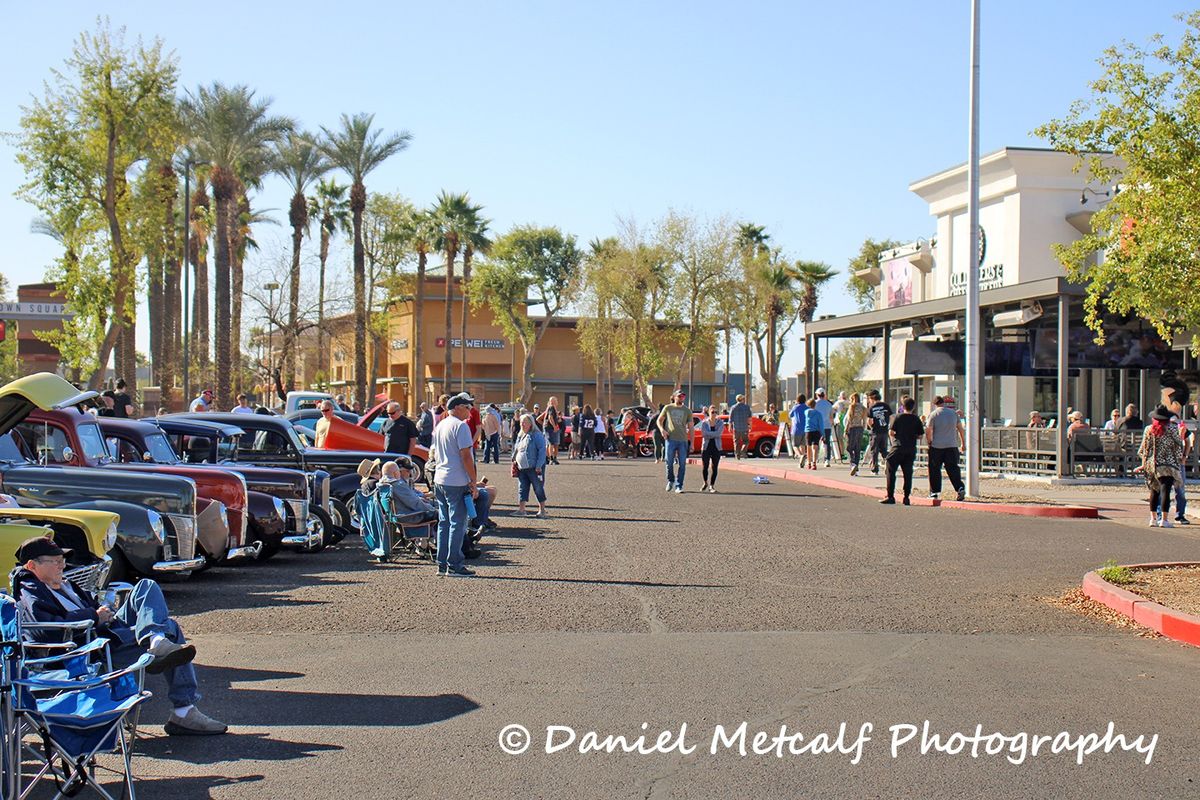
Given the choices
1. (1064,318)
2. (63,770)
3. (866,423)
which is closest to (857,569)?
(63,770)

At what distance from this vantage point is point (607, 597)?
11.0 m

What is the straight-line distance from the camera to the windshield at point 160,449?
44.2 feet

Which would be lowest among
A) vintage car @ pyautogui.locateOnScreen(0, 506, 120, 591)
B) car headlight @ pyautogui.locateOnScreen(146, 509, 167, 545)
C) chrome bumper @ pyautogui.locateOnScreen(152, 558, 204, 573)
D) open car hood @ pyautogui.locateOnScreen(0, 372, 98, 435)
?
chrome bumper @ pyautogui.locateOnScreen(152, 558, 204, 573)

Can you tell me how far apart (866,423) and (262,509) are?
21790mm

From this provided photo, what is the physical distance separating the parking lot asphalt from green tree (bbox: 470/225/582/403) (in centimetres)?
5595

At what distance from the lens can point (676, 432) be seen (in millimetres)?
23031

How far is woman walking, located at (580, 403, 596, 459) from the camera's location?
39938 millimetres

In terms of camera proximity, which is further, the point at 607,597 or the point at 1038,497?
the point at 1038,497

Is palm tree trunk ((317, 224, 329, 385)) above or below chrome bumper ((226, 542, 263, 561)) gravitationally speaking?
above

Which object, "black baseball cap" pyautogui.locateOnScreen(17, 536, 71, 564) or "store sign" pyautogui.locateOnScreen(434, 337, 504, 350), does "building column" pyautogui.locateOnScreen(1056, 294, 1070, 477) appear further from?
"store sign" pyautogui.locateOnScreen(434, 337, 504, 350)

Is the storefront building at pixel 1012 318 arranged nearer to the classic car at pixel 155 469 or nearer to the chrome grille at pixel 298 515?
the chrome grille at pixel 298 515

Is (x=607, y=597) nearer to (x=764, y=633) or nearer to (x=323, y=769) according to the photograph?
(x=764, y=633)

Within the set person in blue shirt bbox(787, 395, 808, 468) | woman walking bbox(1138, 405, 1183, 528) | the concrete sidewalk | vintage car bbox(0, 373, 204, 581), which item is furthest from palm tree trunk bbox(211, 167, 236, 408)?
woman walking bbox(1138, 405, 1183, 528)

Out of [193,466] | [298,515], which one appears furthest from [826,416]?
[193,466]
